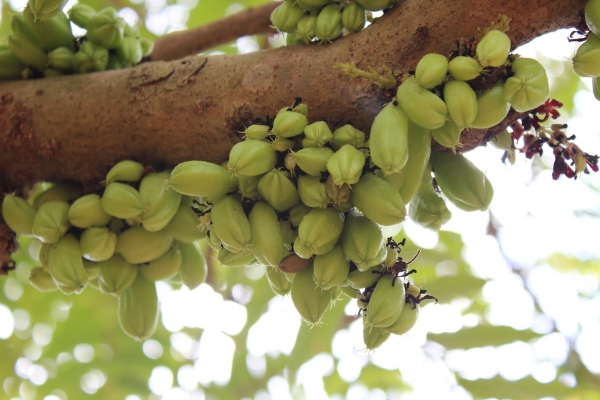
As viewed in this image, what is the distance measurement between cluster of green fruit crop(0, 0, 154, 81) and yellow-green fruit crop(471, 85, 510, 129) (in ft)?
4.84

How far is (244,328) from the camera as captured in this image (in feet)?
11.7

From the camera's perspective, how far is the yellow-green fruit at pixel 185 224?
6.65ft

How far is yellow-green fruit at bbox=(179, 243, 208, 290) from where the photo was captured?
2268 millimetres

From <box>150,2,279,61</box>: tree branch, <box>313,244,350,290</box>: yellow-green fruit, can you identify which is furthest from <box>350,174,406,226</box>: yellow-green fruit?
<box>150,2,279,61</box>: tree branch

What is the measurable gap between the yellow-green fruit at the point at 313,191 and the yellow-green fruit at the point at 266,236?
0.39 feet

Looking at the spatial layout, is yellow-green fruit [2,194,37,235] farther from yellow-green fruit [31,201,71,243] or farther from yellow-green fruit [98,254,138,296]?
yellow-green fruit [98,254,138,296]

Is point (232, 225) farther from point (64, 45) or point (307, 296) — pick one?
point (64, 45)

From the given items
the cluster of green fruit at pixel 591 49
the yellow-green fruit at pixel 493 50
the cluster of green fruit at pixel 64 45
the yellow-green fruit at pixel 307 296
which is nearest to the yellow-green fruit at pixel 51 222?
the cluster of green fruit at pixel 64 45

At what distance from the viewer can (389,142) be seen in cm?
146

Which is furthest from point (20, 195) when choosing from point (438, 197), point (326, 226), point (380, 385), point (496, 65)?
point (380, 385)

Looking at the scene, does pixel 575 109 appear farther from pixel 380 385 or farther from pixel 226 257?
pixel 226 257

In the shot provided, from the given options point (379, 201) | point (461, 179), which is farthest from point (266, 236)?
point (461, 179)

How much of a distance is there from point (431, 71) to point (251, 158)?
0.54 metres

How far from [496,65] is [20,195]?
6.18 ft
